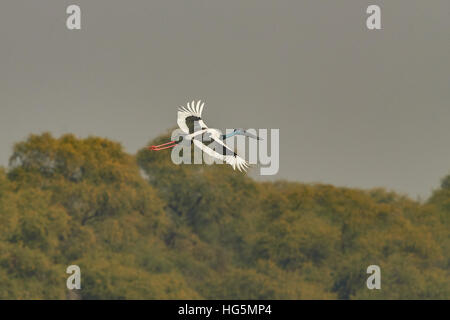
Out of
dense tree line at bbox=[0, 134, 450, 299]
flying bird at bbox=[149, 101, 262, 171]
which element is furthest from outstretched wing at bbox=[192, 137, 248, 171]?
dense tree line at bbox=[0, 134, 450, 299]

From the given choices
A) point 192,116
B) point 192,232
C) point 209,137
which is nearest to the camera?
point 209,137

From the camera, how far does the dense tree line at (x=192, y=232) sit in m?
75.8

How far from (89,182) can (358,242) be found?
56.9 ft

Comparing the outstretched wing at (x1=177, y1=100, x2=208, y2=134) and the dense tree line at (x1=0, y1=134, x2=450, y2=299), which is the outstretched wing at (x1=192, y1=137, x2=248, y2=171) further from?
the dense tree line at (x1=0, y1=134, x2=450, y2=299)

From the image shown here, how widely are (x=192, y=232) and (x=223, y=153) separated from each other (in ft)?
178

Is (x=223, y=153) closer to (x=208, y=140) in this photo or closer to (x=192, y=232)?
(x=208, y=140)

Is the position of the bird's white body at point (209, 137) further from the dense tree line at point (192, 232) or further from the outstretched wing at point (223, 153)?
the dense tree line at point (192, 232)

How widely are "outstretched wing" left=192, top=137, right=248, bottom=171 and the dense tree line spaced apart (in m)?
44.2

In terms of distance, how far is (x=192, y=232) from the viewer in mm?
83750

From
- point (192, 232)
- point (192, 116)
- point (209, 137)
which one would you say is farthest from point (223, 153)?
point (192, 232)

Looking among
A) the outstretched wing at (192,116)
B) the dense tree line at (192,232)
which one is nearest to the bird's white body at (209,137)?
the outstretched wing at (192,116)

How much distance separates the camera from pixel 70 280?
7319 cm

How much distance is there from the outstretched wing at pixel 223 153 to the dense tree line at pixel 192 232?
145ft
